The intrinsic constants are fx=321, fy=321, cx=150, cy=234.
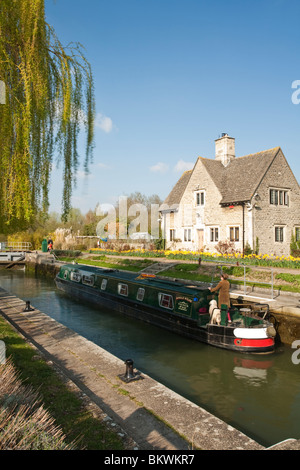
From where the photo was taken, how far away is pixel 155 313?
14.0 m

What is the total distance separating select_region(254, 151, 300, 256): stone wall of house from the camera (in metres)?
25.6

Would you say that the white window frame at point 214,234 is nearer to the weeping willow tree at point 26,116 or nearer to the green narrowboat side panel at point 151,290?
the green narrowboat side panel at point 151,290

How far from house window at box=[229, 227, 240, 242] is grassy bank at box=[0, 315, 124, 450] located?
69.5ft

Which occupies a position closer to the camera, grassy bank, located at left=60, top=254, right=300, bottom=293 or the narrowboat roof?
the narrowboat roof

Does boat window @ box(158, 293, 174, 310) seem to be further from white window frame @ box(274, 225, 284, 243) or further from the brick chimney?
the brick chimney

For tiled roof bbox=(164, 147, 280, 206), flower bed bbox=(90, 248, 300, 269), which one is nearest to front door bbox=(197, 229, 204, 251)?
A: flower bed bbox=(90, 248, 300, 269)

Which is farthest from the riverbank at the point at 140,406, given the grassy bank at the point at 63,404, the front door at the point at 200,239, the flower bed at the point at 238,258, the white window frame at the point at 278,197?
the white window frame at the point at 278,197

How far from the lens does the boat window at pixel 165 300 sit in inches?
519

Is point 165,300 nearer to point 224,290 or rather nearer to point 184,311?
point 184,311

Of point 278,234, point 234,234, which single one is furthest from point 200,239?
point 278,234

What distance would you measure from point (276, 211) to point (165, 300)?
1709 cm

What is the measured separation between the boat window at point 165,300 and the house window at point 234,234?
560 inches

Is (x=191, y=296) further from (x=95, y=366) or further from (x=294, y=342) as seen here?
(x=95, y=366)

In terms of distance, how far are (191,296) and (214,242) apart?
17026 mm
